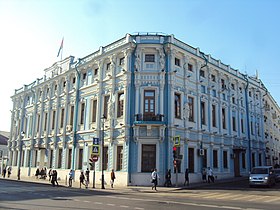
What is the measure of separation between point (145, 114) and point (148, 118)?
1.73 ft

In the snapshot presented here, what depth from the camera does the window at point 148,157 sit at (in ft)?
82.6

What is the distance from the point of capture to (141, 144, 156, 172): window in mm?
25172

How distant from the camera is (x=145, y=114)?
25750mm

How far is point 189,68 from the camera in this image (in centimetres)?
2970

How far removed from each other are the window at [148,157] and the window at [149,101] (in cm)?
319

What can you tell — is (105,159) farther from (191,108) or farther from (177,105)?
(191,108)

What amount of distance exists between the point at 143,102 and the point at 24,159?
82.2 ft

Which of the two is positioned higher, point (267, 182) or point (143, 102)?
point (143, 102)

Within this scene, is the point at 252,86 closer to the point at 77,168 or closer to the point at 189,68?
the point at 189,68

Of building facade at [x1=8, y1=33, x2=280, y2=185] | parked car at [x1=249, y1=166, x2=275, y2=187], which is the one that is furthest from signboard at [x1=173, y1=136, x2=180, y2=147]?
parked car at [x1=249, y1=166, x2=275, y2=187]

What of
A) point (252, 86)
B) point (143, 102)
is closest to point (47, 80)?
point (143, 102)

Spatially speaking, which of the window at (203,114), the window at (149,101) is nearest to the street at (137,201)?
the window at (149,101)

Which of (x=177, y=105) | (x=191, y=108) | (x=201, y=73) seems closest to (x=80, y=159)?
(x=177, y=105)

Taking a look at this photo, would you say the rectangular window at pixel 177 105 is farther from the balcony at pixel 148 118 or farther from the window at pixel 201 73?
the window at pixel 201 73
